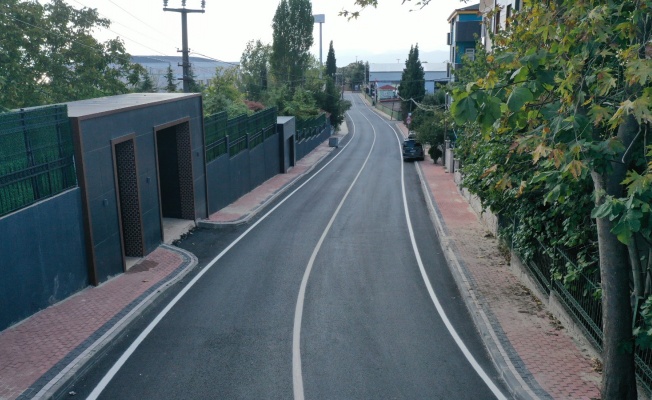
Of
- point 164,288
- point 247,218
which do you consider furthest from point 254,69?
point 164,288

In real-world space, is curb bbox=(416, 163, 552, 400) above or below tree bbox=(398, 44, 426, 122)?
below

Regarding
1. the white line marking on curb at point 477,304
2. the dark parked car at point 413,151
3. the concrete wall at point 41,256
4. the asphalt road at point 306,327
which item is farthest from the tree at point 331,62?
the concrete wall at point 41,256

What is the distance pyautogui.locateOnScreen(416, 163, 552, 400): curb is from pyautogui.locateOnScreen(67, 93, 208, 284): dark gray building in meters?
8.95

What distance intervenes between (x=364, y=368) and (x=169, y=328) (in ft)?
13.9

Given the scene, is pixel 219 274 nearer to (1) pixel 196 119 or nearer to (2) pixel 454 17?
(1) pixel 196 119

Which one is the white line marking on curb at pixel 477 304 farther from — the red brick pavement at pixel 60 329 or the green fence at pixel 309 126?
the green fence at pixel 309 126

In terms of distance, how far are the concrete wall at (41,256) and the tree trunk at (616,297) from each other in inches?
402

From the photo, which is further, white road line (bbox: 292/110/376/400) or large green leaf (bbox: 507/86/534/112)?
white road line (bbox: 292/110/376/400)

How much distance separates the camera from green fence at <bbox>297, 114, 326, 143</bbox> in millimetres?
46872

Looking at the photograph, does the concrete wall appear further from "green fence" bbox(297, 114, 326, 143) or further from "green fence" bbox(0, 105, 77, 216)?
"green fence" bbox(297, 114, 326, 143)

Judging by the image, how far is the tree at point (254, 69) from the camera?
73.2 meters

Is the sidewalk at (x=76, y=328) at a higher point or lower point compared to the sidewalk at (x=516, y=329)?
higher

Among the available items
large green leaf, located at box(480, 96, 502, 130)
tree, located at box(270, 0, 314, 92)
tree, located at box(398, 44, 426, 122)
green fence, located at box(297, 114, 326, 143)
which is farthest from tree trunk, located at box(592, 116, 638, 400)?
tree, located at box(398, 44, 426, 122)

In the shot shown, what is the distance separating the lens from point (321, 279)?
15883mm
